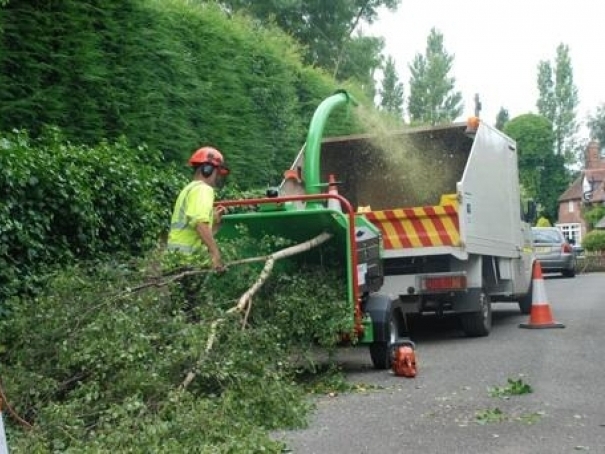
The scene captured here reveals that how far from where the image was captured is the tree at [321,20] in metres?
31.2

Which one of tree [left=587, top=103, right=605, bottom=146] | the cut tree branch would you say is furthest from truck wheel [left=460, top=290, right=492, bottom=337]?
tree [left=587, top=103, right=605, bottom=146]

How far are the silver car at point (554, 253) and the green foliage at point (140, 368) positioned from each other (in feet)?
70.9

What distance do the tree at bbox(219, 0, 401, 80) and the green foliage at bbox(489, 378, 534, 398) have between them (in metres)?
25.4

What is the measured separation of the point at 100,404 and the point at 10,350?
1.14m

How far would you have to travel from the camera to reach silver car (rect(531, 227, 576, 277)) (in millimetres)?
26984

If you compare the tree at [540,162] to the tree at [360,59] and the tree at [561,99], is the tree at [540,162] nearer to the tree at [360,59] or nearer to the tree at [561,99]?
the tree at [561,99]

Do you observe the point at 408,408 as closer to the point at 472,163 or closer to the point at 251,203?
the point at 251,203

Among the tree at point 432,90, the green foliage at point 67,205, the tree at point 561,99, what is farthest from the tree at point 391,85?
the green foliage at point 67,205

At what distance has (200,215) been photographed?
→ 653 centimetres

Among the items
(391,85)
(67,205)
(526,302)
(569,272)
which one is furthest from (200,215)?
(391,85)

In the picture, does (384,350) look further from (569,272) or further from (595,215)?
(595,215)

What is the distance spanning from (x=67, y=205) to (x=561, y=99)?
9049 centimetres

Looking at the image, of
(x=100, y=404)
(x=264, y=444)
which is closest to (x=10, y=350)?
(x=100, y=404)

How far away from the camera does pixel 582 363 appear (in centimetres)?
823
